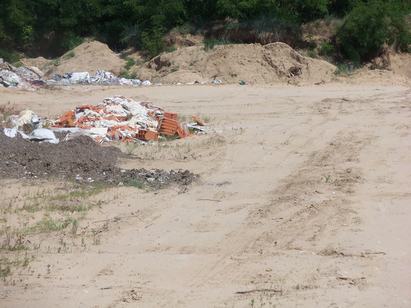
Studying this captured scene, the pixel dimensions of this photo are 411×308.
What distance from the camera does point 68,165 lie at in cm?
820

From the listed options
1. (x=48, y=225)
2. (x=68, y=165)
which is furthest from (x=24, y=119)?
(x=48, y=225)

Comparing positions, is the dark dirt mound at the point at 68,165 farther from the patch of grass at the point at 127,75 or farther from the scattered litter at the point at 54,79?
the patch of grass at the point at 127,75

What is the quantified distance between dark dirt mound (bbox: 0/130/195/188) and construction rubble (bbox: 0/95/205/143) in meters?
1.23

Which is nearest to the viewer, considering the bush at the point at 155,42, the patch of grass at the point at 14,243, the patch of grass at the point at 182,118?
the patch of grass at the point at 14,243

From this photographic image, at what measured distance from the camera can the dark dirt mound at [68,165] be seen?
25.7 ft

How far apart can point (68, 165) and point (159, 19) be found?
15162 mm

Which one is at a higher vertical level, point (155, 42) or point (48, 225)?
point (48, 225)

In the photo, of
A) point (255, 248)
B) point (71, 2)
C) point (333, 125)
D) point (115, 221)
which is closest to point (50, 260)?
point (115, 221)

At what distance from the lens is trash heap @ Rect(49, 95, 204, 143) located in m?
10.6

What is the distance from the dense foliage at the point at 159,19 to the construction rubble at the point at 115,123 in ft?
33.9

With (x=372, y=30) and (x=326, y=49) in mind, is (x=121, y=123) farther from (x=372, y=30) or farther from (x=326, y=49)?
(x=372, y=30)

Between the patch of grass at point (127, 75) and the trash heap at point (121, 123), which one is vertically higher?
the trash heap at point (121, 123)

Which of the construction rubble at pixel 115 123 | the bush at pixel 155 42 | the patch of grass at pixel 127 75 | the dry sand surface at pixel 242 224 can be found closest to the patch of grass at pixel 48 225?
the dry sand surface at pixel 242 224

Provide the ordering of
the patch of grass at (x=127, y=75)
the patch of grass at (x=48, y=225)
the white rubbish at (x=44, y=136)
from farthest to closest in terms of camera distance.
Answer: the patch of grass at (x=127, y=75) < the white rubbish at (x=44, y=136) < the patch of grass at (x=48, y=225)
